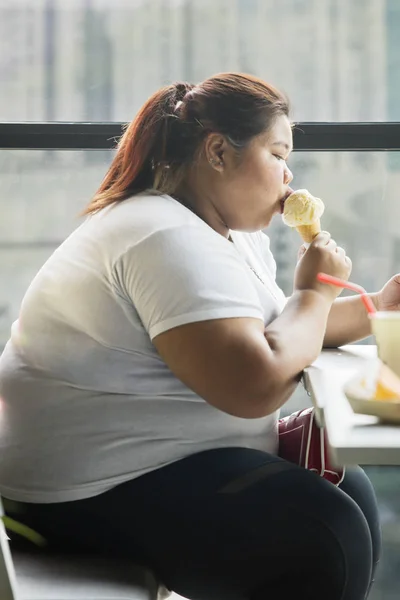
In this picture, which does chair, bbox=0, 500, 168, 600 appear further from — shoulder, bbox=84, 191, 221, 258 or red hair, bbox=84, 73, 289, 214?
red hair, bbox=84, 73, 289, 214

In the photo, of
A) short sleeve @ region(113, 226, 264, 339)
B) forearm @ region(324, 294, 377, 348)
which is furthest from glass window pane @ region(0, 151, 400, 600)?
short sleeve @ region(113, 226, 264, 339)

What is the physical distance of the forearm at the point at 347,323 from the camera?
61.6 inches

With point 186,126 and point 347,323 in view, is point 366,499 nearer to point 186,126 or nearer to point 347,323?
point 347,323

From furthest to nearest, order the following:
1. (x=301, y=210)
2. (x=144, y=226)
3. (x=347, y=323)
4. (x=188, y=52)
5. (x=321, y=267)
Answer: (x=188, y=52)
(x=347, y=323)
(x=301, y=210)
(x=321, y=267)
(x=144, y=226)

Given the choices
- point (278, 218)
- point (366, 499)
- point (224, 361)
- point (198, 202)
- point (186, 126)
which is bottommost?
point (366, 499)

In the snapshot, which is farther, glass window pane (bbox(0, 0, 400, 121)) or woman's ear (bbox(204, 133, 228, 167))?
glass window pane (bbox(0, 0, 400, 121))

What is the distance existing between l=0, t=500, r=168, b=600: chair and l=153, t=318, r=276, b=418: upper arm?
245mm

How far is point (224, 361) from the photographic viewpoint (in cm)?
107

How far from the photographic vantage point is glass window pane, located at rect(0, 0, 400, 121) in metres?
2.00

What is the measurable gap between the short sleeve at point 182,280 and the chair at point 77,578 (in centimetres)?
31

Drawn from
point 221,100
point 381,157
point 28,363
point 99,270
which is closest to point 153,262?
point 99,270

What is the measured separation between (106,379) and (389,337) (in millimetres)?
402

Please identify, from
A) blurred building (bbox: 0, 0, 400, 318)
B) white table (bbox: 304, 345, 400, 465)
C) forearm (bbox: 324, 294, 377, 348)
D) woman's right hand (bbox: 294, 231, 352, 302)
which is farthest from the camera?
blurred building (bbox: 0, 0, 400, 318)

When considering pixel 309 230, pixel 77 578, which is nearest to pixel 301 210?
pixel 309 230
